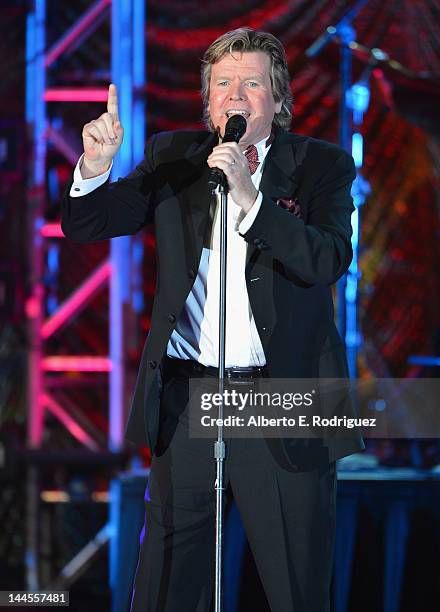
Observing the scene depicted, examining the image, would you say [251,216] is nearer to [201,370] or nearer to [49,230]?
[201,370]

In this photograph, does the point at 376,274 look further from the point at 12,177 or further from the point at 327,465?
the point at 327,465

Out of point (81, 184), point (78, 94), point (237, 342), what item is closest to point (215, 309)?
point (237, 342)

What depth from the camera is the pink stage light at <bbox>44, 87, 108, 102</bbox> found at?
14.4 feet

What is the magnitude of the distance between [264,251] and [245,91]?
0.32m

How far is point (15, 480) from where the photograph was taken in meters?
4.82

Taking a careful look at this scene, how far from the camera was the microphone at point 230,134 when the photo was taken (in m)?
1.58

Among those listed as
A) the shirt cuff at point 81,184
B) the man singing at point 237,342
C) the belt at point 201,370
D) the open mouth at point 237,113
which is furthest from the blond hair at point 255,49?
the belt at point 201,370

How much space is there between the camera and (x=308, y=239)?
66.1 inches

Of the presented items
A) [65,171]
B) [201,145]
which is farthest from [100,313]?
[201,145]

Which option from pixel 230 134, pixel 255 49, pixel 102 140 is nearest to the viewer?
pixel 230 134

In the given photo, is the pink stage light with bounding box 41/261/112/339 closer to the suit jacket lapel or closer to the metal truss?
the metal truss

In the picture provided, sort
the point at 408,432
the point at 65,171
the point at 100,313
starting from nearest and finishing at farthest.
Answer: the point at 408,432, the point at 65,171, the point at 100,313

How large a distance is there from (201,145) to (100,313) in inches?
126

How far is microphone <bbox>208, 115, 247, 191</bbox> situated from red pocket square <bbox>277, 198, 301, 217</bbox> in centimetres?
17
